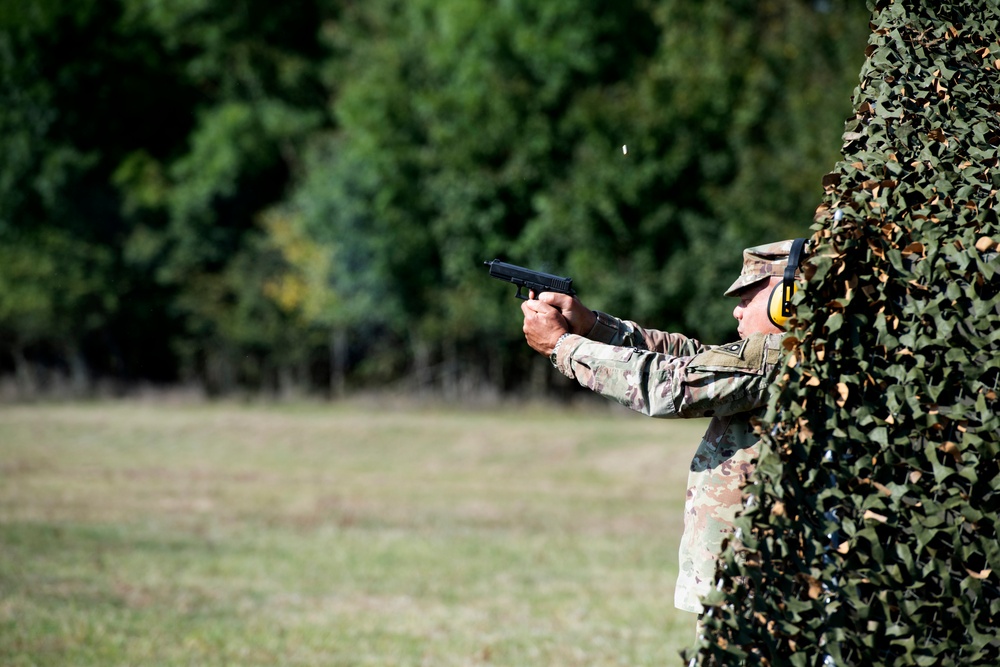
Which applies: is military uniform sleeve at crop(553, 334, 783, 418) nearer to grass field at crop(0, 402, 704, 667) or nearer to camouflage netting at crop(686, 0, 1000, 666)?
camouflage netting at crop(686, 0, 1000, 666)

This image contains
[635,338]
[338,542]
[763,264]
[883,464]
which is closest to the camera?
[883,464]

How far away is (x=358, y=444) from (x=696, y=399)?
19400mm

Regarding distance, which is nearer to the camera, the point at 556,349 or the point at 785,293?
the point at 785,293

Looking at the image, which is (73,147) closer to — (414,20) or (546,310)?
(414,20)

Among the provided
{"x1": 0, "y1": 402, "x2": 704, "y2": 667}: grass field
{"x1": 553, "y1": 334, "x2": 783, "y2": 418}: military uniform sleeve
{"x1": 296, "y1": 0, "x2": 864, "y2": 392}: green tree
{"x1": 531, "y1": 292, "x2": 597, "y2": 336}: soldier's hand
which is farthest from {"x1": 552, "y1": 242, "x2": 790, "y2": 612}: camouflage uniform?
{"x1": 296, "y1": 0, "x2": 864, "y2": 392}: green tree

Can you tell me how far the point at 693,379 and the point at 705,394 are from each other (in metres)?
0.06

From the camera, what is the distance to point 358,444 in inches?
894

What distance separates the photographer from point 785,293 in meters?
3.66

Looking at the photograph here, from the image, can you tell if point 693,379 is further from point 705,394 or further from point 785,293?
point 785,293

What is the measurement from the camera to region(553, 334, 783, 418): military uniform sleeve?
3732mm

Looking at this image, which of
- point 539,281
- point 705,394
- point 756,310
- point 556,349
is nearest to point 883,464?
point 705,394

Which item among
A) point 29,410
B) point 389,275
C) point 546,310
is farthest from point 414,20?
point 546,310

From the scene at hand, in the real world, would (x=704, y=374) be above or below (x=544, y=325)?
below

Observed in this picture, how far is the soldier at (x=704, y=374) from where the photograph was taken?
3744mm
